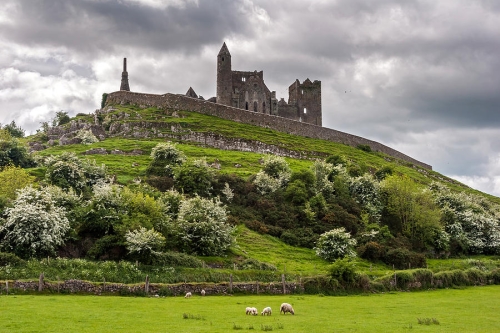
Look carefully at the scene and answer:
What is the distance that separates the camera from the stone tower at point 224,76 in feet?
465

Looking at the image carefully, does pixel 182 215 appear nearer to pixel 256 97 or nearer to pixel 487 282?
pixel 487 282

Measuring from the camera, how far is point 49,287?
40438 mm

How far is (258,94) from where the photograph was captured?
482ft

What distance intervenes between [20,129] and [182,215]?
10722 centimetres

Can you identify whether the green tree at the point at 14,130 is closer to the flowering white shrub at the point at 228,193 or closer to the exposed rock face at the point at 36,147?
the exposed rock face at the point at 36,147

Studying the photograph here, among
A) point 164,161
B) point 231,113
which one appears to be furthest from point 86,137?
point 231,113

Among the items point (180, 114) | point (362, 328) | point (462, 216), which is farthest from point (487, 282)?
point (180, 114)

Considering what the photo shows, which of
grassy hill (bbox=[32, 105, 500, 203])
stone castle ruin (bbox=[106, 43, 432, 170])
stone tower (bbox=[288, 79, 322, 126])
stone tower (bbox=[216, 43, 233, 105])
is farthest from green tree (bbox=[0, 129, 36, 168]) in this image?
stone tower (bbox=[288, 79, 322, 126])

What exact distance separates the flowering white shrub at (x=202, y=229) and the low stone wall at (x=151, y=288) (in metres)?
10.6

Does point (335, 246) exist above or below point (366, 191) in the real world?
below

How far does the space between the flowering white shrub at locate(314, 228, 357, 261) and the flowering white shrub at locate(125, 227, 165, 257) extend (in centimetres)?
2224

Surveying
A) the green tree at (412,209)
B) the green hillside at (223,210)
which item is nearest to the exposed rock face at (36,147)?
the green hillside at (223,210)

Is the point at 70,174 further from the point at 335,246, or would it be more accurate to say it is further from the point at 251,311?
the point at 251,311

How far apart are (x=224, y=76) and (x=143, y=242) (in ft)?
319
